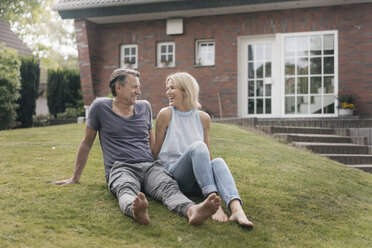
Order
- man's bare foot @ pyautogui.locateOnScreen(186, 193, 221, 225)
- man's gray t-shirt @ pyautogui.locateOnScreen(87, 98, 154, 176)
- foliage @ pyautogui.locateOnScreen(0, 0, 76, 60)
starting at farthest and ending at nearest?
foliage @ pyautogui.locateOnScreen(0, 0, 76, 60)
man's gray t-shirt @ pyautogui.locateOnScreen(87, 98, 154, 176)
man's bare foot @ pyautogui.locateOnScreen(186, 193, 221, 225)

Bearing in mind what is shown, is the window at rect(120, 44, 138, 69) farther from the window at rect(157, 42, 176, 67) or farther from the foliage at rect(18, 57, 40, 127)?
the foliage at rect(18, 57, 40, 127)

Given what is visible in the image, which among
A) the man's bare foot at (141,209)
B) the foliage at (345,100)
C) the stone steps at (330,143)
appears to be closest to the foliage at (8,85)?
the stone steps at (330,143)

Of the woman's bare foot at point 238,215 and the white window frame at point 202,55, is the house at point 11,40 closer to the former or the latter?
the white window frame at point 202,55

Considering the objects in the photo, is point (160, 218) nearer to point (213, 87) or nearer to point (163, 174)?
point (163, 174)

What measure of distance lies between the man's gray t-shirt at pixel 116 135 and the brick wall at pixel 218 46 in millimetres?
8579

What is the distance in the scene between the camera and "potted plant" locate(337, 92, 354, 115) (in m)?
11.4

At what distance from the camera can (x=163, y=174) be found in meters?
3.93

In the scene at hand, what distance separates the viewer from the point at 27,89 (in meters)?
14.7

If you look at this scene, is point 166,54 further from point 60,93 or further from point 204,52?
point 60,93

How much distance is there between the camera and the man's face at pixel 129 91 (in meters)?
4.18

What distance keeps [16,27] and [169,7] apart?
18715 mm

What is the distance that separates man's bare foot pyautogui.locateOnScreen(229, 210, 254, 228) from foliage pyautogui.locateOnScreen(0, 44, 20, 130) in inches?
426

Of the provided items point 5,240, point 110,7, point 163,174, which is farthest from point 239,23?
point 5,240

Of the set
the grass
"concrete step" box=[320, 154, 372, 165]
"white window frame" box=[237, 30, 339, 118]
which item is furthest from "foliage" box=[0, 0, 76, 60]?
the grass
